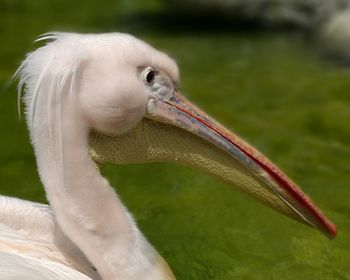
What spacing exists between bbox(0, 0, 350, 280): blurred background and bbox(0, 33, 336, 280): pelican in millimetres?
678

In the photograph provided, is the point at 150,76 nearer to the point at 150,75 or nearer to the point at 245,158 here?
the point at 150,75

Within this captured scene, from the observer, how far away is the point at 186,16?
8.62m

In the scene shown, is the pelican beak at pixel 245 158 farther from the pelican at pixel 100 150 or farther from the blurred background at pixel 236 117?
the blurred background at pixel 236 117

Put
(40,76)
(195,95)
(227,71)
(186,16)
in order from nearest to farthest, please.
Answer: (40,76), (195,95), (227,71), (186,16)

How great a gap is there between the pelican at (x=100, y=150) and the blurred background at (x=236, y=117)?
2.22 ft

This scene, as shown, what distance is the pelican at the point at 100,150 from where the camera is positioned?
2.18 metres

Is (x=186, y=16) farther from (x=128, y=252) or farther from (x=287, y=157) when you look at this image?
(x=128, y=252)

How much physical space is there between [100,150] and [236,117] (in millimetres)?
2823

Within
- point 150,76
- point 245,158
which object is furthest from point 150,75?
point 245,158

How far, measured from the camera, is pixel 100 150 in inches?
91.4

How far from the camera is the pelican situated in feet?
7.16

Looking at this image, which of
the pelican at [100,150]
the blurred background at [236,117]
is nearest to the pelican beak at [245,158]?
the pelican at [100,150]

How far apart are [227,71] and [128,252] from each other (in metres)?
4.34

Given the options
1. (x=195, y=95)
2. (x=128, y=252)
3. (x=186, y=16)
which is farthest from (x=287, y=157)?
(x=186, y=16)
